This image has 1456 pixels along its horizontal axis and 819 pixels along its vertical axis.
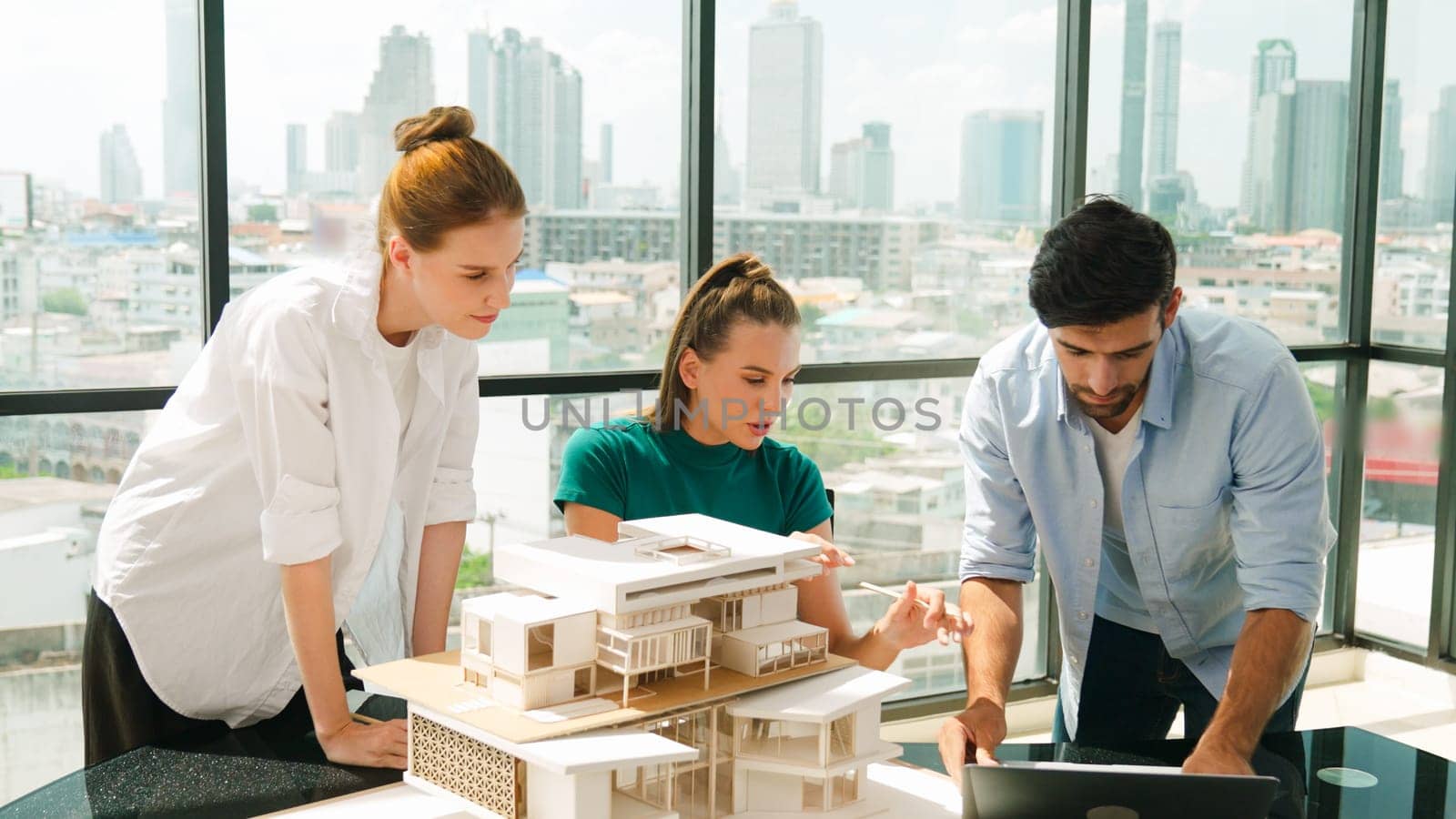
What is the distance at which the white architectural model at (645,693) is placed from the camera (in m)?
1.29

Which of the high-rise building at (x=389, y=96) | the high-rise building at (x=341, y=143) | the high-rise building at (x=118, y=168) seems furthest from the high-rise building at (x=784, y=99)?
the high-rise building at (x=118, y=168)

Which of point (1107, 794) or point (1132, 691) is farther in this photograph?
point (1132, 691)

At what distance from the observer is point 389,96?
2859 mm

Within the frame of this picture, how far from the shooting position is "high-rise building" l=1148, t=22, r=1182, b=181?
3.84 metres

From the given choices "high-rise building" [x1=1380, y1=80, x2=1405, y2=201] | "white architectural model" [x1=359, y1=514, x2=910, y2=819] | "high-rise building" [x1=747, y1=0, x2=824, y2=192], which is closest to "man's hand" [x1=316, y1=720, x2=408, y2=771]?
"white architectural model" [x1=359, y1=514, x2=910, y2=819]

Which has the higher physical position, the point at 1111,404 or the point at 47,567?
the point at 1111,404

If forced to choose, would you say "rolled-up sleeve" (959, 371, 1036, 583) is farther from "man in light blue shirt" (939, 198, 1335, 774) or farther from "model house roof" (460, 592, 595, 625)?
"model house roof" (460, 592, 595, 625)

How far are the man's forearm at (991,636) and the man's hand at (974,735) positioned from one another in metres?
0.04

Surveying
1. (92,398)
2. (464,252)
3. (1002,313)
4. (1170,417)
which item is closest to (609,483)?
(464,252)

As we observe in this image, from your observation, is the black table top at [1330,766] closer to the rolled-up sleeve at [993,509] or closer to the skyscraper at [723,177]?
the rolled-up sleeve at [993,509]

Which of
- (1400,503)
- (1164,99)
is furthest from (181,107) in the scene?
(1400,503)

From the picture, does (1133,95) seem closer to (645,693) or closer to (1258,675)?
(1258,675)

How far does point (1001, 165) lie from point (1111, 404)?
70.3 inches

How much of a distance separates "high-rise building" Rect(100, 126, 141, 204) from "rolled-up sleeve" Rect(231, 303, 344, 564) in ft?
4.07
